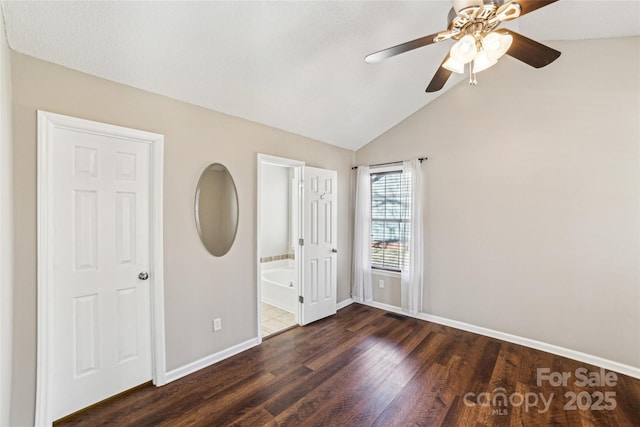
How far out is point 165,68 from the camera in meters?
2.04

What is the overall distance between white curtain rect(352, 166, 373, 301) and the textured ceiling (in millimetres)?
1257

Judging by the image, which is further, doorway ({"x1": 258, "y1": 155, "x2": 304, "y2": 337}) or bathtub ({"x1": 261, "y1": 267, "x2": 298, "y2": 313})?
doorway ({"x1": 258, "y1": 155, "x2": 304, "y2": 337})

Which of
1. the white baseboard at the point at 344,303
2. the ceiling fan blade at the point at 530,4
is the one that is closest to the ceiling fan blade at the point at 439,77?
the ceiling fan blade at the point at 530,4

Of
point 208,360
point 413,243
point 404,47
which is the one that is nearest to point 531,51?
point 404,47

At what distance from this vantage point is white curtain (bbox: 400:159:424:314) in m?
3.57

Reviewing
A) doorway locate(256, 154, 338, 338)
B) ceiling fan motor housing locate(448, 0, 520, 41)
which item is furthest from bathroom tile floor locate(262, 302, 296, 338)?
ceiling fan motor housing locate(448, 0, 520, 41)

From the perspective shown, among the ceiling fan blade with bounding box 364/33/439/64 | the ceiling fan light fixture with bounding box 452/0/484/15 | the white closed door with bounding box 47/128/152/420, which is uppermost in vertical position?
the ceiling fan light fixture with bounding box 452/0/484/15

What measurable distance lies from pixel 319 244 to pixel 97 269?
7.80 feet

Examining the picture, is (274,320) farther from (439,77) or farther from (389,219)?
(439,77)

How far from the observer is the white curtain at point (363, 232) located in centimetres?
409

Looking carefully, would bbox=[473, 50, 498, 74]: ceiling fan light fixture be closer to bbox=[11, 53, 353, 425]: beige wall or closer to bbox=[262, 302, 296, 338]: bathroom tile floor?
bbox=[11, 53, 353, 425]: beige wall

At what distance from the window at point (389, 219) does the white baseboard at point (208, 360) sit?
2.18 meters

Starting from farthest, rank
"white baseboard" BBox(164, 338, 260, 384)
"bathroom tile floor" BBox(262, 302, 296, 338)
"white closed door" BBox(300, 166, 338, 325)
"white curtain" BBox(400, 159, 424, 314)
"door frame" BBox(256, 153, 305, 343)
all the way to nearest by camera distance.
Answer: "white curtain" BBox(400, 159, 424, 314)
"white closed door" BBox(300, 166, 338, 325)
"bathroom tile floor" BBox(262, 302, 296, 338)
"door frame" BBox(256, 153, 305, 343)
"white baseboard" BBox(164, 338, 260, 384)

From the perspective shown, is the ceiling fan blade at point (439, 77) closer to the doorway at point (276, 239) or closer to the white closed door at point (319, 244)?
the white closed door at point (319, 244)
